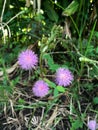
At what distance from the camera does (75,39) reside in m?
2.14

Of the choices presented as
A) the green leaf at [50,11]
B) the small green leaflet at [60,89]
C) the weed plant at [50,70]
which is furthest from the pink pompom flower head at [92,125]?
the green leaf at [50,11]

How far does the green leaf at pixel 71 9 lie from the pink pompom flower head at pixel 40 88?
331mm

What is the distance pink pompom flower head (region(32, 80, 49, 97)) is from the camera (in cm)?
185

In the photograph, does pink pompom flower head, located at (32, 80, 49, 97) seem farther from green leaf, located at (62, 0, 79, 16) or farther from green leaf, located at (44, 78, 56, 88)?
green leaf, located at (62, 0, 79, 16)

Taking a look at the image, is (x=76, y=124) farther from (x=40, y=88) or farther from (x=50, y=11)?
(x=50, y=11)

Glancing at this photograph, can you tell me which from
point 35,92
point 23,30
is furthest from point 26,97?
point 23,30

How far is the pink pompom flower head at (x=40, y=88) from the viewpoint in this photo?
185cm

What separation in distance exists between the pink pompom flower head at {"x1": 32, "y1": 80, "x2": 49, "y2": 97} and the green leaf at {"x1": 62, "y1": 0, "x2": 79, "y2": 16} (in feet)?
1.09

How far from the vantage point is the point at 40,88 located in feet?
6.10

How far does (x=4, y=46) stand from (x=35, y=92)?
14.6 inches

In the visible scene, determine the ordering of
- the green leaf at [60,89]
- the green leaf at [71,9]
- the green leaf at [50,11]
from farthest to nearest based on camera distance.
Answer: the green leaf at [50,11]
the green leaf at [71,9]
the green leaf at [60,89]

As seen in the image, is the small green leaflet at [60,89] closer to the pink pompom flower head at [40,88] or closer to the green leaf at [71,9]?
the pink pompom flower head at [40,88]

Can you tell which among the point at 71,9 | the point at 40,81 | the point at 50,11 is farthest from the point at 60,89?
the point at 50,11

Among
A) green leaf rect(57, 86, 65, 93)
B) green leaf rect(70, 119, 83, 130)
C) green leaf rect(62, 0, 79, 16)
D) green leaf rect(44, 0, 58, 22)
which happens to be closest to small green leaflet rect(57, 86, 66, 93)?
green leaf rect(57, 86, 65, 93)
